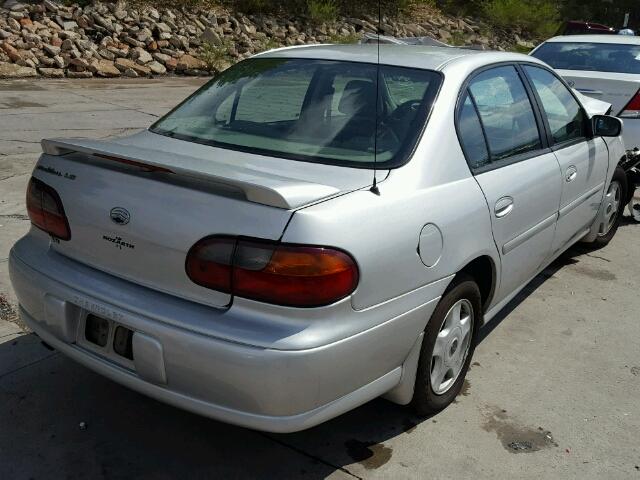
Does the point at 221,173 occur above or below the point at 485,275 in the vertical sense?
above

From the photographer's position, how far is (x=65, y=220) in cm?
277

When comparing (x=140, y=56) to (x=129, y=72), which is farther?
(x=140, y=56)

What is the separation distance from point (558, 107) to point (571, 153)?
31 cm

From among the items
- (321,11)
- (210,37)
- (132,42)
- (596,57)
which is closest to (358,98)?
(596,57)

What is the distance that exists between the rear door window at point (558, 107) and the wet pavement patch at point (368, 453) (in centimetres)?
214

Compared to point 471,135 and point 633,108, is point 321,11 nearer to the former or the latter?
point 633,108

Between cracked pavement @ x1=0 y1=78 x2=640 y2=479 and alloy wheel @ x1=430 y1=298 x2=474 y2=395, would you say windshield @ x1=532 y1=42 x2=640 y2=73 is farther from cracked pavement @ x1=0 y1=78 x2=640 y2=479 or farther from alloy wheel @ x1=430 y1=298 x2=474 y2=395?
alloy wheel @ x1=430 y1=298 x2=474 y2=395

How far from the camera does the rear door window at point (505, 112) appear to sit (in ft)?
11.2

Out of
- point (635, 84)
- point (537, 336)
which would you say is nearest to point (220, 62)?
point (635, 84)

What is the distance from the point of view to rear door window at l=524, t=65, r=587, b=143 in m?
4.11

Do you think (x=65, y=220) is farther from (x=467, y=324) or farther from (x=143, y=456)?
(x=467, y=324)

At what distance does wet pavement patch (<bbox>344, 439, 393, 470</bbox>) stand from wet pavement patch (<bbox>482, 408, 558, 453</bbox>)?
52 cm

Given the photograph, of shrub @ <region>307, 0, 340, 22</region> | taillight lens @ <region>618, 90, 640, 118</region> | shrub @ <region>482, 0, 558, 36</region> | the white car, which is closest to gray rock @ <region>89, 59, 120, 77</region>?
shrub @ <region>307, 0, 340, 22</region>

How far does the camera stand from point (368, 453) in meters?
2.93
